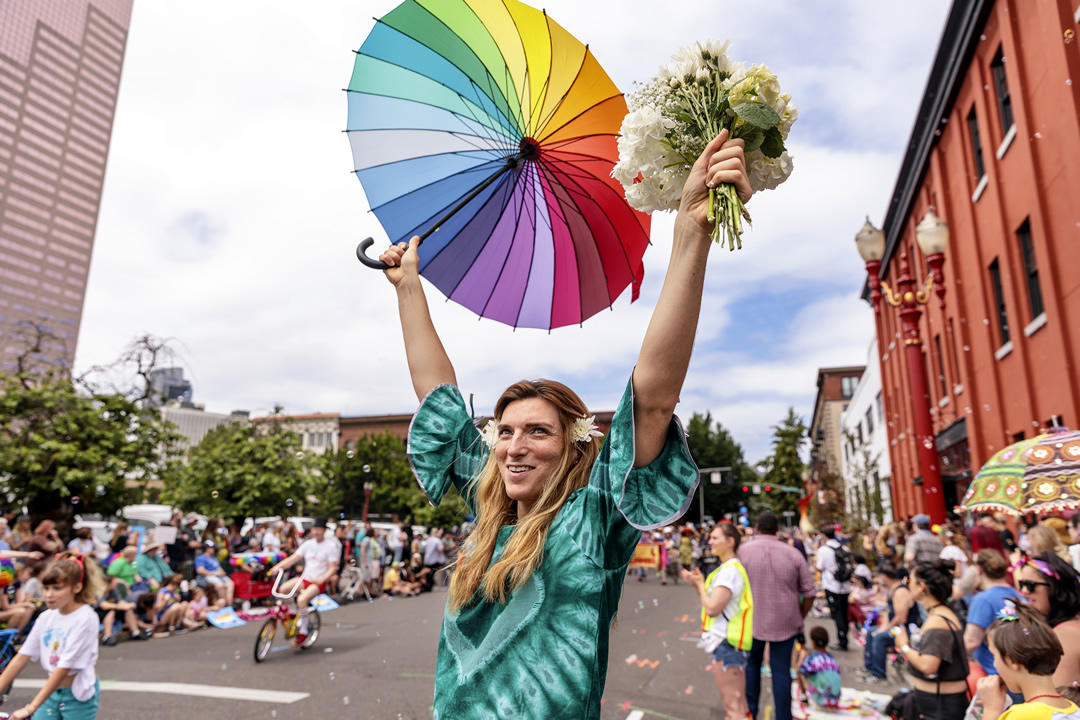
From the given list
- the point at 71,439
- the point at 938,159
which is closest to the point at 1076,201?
the point at 938,159

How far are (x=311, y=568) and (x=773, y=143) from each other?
11.2m

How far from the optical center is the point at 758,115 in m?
1.63

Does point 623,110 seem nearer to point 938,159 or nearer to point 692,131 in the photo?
point 692,131

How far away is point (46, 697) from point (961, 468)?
20188mm

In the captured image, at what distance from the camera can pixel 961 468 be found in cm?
1866

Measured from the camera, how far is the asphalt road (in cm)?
725

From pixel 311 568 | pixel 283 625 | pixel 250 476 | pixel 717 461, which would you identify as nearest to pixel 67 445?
pixel 250 476

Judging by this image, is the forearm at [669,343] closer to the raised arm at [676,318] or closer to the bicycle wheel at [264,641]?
the raised arm at [676,318]

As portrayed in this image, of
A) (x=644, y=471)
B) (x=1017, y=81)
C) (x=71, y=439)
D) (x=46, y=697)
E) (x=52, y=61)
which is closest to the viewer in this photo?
(x=644, y=471)

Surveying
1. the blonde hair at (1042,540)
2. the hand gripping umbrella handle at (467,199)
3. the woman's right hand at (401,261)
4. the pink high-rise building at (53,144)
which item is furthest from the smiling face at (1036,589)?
the pink high-rise building at (53,144)

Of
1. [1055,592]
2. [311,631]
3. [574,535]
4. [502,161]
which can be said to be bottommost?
[311,631]

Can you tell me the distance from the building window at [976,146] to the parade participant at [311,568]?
1534cm

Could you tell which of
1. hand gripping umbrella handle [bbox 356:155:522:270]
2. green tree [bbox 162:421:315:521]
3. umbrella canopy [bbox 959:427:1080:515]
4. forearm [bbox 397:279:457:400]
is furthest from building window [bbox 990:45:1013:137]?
green tree [bbox 162:421:315:521]

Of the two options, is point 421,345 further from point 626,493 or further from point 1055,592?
point 1055,592
